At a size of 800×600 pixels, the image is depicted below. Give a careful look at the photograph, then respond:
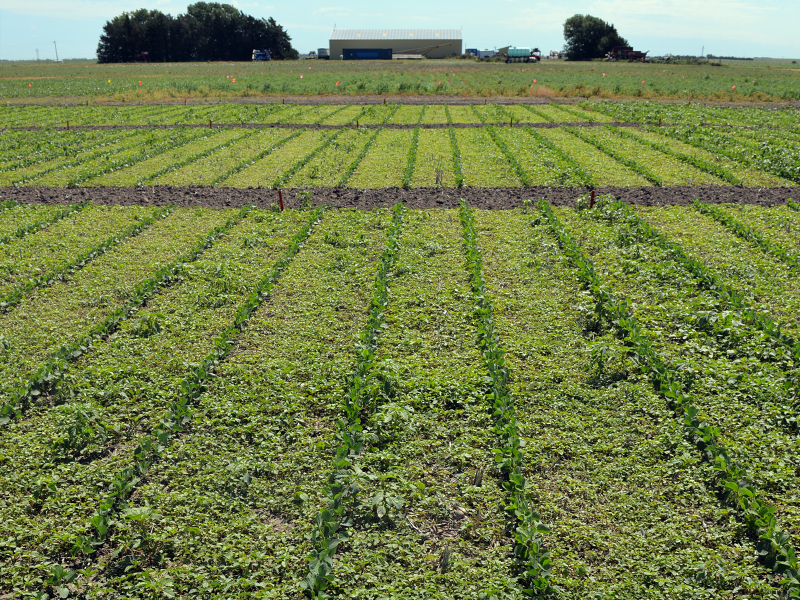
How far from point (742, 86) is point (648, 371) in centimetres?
5013

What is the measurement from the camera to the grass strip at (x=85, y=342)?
265 inches

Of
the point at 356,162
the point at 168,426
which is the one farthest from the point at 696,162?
the point at 168,426

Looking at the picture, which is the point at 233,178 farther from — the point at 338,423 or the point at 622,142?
the point at 622,142

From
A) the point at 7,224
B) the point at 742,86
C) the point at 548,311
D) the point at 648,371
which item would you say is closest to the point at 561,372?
the point at 648,371

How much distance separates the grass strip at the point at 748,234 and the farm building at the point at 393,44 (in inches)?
3919

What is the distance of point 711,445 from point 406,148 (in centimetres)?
1806

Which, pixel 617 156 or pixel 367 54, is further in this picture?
pixel 367 54

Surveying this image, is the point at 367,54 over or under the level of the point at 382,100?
over

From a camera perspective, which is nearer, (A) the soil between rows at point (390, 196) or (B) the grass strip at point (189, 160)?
(A) the soil between rows at point (390, 196)

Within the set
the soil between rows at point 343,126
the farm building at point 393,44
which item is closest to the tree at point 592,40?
the farm building at point 393,44

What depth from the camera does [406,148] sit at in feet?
71.8

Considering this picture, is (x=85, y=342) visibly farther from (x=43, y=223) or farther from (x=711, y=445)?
(x=711, y=445)

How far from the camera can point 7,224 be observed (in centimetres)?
1344

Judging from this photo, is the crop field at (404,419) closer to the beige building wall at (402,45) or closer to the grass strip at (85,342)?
the grass strip at (85,342)
